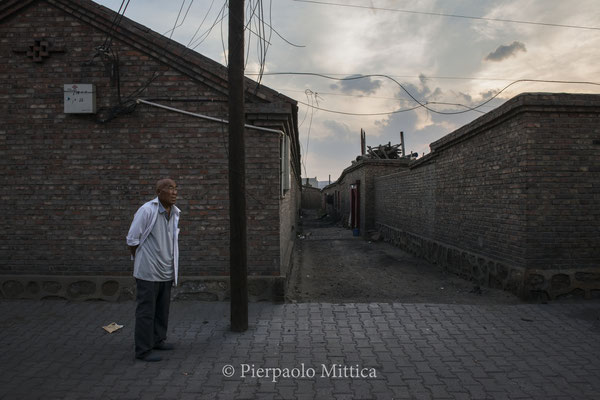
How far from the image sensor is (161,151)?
636 centimetres

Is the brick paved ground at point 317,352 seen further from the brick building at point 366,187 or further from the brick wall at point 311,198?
the brick wall at point 311,198

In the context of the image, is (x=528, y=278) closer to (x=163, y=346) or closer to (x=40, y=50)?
(x=163, y=346)

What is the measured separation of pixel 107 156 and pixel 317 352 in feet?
15.3

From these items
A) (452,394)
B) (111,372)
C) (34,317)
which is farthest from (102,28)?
(452,394)

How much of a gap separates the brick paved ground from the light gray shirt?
918 millimetres

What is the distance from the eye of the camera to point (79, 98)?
6242 millimetres

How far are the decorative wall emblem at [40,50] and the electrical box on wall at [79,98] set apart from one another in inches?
27.0

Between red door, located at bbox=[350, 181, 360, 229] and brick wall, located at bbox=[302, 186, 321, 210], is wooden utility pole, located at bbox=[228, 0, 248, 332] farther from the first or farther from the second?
brick wall, located at bbox=[302, 186, 321, 210]

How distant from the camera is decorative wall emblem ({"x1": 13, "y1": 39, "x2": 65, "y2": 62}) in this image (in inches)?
250

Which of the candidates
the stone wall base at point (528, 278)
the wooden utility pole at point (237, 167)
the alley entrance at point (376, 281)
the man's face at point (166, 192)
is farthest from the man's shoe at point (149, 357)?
the stone wall base at point (528, 278)

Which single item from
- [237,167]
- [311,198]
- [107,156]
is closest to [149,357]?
[237,167]

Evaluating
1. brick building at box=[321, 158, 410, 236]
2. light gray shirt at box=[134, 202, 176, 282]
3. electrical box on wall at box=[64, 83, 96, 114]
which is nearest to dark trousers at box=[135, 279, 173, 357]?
light gray shirt at box=[134, 202, 176, 282]

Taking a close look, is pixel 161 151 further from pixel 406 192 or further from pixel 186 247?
pixel 406 192

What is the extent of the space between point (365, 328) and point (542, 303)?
3206 mm
